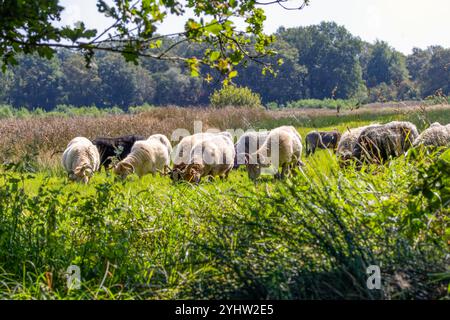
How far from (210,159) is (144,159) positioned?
8.07 feet

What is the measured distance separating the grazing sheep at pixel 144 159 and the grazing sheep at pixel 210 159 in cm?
143

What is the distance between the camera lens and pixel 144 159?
52.0 feet

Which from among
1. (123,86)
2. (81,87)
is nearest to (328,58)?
(123,86)

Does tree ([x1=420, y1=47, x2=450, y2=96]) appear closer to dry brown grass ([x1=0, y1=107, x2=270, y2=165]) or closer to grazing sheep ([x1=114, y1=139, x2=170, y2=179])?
dry brown grass ([x1=0, y1=107, x2=270, y2=165])

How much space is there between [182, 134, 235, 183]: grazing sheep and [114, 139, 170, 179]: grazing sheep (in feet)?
4.70

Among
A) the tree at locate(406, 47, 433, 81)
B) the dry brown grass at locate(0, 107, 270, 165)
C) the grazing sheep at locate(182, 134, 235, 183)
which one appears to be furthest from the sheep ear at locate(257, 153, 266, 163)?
the tree at locate(406, 47, 433, 81)

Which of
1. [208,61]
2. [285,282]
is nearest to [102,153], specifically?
[208,61]

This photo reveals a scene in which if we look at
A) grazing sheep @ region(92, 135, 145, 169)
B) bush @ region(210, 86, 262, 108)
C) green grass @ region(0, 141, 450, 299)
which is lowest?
green grass @ region(0, 141, 450, 299)

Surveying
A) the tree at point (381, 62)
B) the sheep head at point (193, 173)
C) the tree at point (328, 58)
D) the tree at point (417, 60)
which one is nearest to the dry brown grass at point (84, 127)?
the sheep head at point (193, 173)

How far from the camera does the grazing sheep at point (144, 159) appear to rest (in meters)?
15.2

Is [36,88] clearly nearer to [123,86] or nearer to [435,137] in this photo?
[123,86]

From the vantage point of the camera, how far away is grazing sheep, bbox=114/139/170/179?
15176 millimetres
